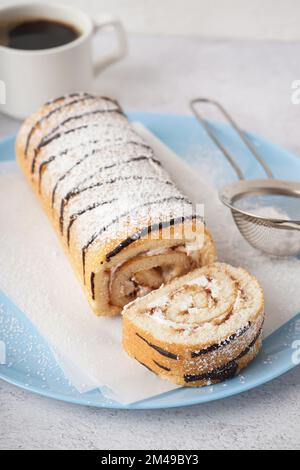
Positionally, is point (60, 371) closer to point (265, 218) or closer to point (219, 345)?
point (219, 345)

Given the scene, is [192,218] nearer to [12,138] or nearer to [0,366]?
[0,366]

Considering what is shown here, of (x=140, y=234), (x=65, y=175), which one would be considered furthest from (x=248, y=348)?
(x=65, y=175)

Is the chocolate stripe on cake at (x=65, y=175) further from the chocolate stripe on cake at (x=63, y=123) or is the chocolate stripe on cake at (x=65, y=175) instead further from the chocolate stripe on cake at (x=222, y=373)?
the chocolate stripe on cake at (x=222, y=373)

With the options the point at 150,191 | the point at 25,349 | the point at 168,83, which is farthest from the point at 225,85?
the point at 25,349

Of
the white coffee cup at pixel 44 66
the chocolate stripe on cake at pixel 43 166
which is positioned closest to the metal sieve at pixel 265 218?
the chocolate stripe on cake at pixel 43 166
